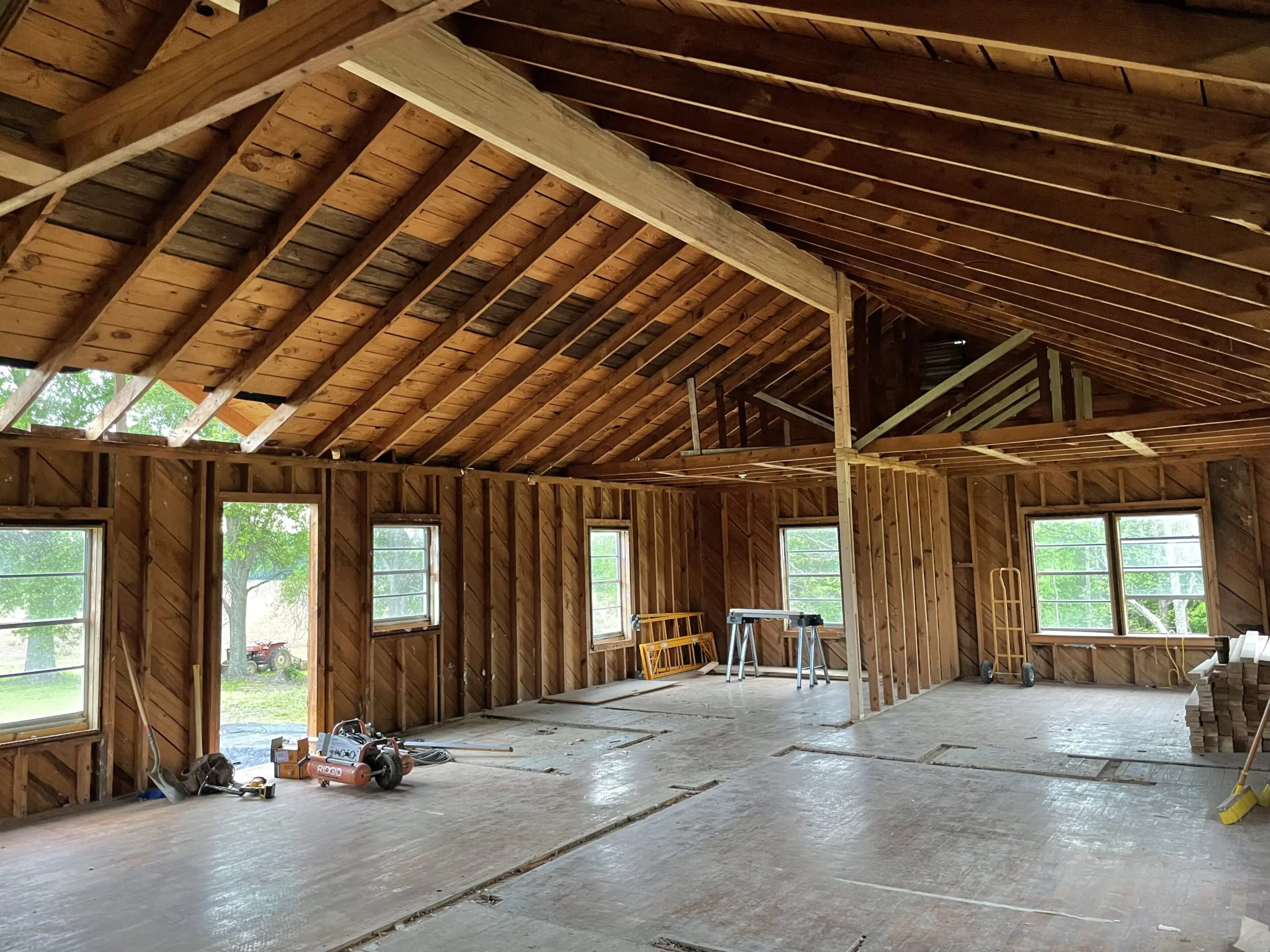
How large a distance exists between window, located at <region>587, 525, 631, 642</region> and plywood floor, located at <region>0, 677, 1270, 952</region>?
14.1 ft

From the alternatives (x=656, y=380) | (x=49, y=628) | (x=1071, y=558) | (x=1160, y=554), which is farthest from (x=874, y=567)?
(x=49, y=628)

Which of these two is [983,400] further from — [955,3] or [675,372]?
[955,3]

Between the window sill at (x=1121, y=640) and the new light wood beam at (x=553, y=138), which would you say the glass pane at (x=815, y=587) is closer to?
the window sill at (x=1121, y=640)

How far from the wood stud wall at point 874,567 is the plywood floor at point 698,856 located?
179 centimetres

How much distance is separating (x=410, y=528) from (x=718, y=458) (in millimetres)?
3705

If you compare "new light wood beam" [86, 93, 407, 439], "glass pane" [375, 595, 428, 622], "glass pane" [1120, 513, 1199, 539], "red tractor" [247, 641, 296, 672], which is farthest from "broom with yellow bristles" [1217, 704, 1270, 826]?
"red tractor" [247, 641, 296, 672]

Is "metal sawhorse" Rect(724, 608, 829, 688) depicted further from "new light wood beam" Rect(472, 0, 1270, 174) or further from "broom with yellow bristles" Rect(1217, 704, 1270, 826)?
"new light wood beam" Rect(472, 0, 1270, 174)

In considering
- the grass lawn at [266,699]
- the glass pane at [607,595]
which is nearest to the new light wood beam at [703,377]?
the glass pane at [607,595]

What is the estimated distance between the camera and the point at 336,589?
8.59m

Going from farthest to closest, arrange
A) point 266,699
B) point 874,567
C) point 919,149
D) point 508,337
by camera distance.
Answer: point 266,699 < point 874,567 < point 508,337 < point 919,149

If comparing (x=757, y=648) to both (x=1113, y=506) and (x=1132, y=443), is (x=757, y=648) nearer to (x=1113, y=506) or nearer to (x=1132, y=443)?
(x=1113, y=506)

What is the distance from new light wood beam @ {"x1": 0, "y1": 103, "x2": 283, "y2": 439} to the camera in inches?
191

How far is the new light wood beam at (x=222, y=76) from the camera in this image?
2027 mm

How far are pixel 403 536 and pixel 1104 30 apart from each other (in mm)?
8386
